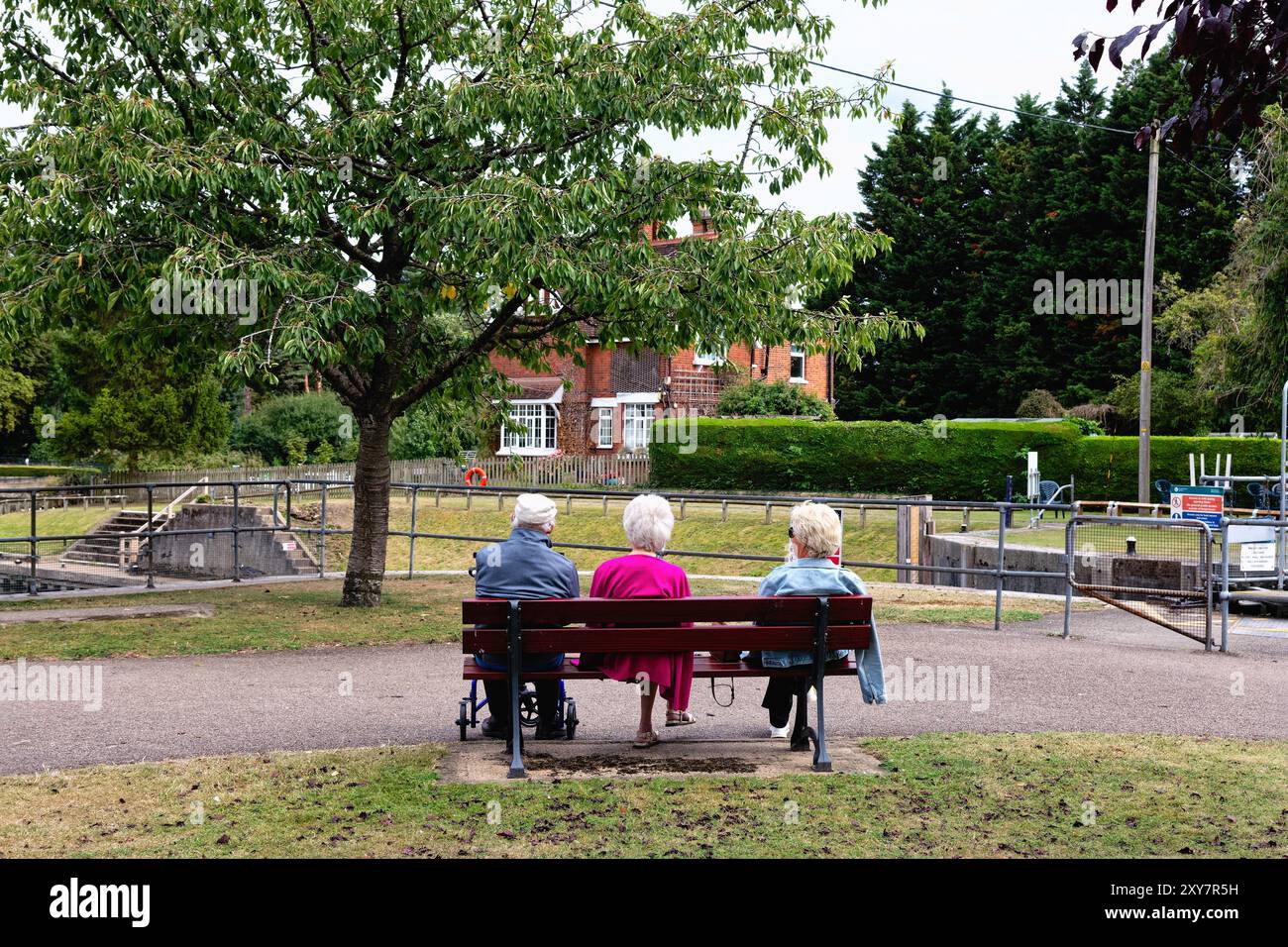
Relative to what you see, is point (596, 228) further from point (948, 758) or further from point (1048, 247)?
Answer: point (1048, 247)

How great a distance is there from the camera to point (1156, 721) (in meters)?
8.21

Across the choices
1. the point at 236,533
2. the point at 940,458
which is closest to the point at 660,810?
the point at 236,533

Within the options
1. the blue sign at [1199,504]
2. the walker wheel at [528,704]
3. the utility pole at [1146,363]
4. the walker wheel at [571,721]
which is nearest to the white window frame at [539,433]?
the utility pole at [1146,363]

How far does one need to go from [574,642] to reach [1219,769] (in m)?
3.37

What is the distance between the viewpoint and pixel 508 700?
272 inches

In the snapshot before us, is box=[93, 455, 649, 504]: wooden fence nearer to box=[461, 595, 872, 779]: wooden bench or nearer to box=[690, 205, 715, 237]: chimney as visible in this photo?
box=[690, 205, 715, 237]: chimney

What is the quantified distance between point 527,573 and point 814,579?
4.98 ft

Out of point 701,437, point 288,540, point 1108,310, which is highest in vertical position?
point 1108,310

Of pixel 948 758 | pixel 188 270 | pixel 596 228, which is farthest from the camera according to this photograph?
pixel 596 228

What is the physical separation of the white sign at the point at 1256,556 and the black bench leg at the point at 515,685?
10.9m

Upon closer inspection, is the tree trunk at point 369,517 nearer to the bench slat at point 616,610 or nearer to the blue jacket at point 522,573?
the blue jacket at point 522,573

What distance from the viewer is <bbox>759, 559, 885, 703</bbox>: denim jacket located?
6688 mm

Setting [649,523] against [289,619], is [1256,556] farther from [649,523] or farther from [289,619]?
[289,619]

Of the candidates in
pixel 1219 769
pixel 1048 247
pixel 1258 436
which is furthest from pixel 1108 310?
pixel 1219 769
